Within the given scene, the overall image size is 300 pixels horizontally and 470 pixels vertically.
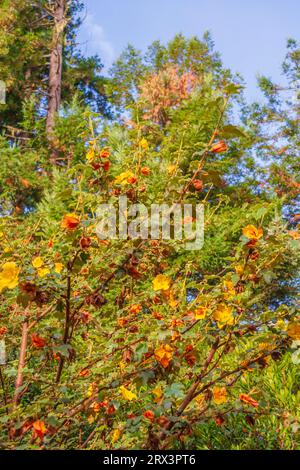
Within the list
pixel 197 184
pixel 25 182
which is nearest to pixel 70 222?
pixel 197 184

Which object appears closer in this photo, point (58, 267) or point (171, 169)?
point (58, 267)

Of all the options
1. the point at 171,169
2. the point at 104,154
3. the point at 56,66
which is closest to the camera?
the point at 104,154

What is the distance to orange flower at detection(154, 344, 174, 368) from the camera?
220cm

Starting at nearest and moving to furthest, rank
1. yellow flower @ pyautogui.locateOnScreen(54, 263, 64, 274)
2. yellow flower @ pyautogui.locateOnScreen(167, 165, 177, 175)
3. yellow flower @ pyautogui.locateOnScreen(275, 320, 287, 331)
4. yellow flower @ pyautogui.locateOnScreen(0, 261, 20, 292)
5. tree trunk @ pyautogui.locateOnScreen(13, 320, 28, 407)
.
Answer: yellow flower @ pyautogui.locateOnScreen(0, 261, 20, 292)
yellow flower @ pyautogui.locateOnScreen(275, 320, 287, 331)
yellow flower @ pyautogui.locateOnScreen(54, 263, 64, 274)
tree trunk @ pyautogui.locateOnScreen(13, 320, 28, 407)
yellow flower @ pyautogui.locateOnScreen(167, 165, 177, 175)

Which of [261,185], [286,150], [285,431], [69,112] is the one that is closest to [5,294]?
[285,431]

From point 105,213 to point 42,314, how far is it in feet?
2.11

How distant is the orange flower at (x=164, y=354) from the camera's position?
86.5 inches

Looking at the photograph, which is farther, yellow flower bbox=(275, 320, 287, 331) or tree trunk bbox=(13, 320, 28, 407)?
tree trunk bbox=(13, 320, 28, 407)

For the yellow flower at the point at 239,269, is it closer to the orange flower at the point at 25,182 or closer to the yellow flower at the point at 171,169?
the yellow flower at the point at 171,169

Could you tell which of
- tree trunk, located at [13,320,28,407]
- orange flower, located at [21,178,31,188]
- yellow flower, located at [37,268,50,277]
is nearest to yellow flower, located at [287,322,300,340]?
yellow flower, located at [37,268,50,277]

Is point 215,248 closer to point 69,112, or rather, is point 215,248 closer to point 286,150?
point 69,112

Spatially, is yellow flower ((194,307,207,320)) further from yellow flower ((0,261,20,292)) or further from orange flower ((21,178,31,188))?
orange flower ((21,178,31,188))

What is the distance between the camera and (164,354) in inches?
86.5

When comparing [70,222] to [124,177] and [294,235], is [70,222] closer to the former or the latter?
[124,177]
